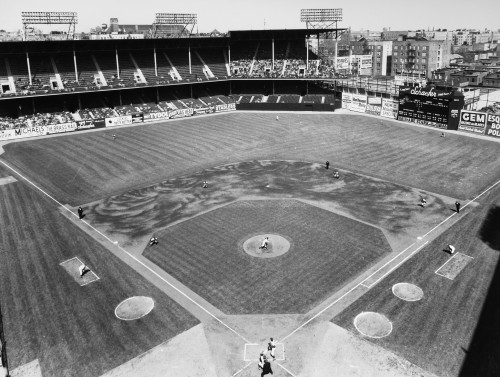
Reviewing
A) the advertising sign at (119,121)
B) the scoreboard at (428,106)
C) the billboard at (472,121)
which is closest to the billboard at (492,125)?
the billboard at (472,121)

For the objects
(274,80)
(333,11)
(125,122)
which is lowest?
(125,122)

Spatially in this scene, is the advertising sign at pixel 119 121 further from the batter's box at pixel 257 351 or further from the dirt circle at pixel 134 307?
the batter's box at pixel 257 351

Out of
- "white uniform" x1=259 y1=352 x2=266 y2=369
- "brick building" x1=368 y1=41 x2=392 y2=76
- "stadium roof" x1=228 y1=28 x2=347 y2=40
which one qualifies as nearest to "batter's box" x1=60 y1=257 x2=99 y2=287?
"white uniform" x1=259 y1=352 x2=266 y2=369

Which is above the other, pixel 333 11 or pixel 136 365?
pixel 333 11

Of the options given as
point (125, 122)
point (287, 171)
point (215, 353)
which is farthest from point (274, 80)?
point (215, 353)

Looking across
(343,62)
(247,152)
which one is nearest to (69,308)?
(247,152)

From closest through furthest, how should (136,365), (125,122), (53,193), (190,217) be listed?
(136,365) < (190,217) < (53,193) < (125,122)

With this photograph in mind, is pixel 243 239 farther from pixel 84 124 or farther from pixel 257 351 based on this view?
pixel 84 124

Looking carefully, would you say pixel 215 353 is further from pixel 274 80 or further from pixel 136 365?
pixel 274 80

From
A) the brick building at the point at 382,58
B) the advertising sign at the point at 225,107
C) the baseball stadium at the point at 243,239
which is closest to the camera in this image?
the baseball stadium at the point at 243,239
